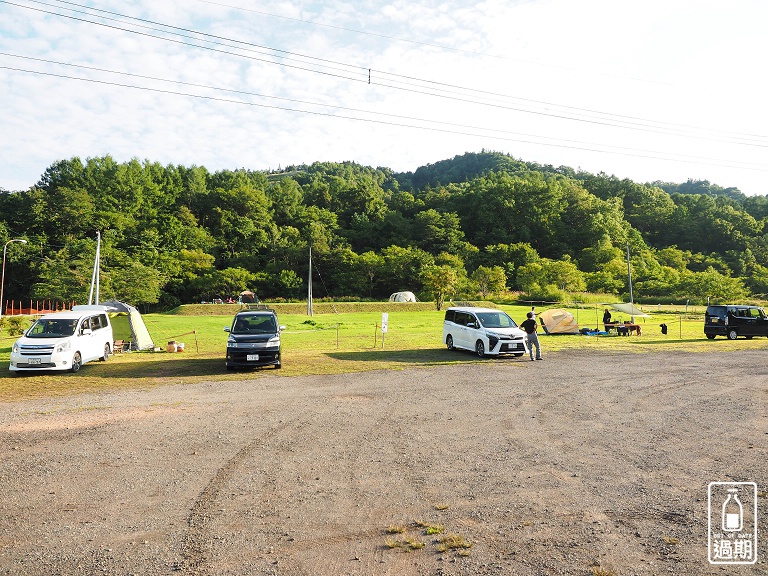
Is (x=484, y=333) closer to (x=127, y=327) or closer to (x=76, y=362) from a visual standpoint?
(x=76, y=362)

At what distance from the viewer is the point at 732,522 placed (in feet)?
15.1

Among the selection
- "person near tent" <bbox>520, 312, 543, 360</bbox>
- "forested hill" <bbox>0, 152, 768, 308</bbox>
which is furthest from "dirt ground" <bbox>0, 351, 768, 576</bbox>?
"forested hill" <bbox>0, 152, 768, 308</bbox>

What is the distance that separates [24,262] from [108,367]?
174ft

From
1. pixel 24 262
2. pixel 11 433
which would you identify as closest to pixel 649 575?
pixel 11 433

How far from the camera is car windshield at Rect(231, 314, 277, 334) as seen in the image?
15297 mm

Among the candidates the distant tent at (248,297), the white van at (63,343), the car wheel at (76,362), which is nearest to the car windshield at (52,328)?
the white van at (63,343)

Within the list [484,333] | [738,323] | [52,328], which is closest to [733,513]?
[484,333]

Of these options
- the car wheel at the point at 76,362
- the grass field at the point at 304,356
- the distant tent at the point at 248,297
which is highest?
the distant tent at the point at 248,297

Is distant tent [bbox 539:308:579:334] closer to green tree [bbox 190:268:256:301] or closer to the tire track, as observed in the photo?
the tire track

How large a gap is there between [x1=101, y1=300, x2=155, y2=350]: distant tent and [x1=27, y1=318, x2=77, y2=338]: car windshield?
13.1ft

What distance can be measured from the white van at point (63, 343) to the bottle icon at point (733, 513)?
15.1 metres

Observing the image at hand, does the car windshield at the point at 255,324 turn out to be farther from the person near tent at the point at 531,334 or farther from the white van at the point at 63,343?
the person near tent at the point at 531,334

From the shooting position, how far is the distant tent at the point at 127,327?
19.2 metres

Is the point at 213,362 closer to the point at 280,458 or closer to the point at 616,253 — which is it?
the point at 280,458
